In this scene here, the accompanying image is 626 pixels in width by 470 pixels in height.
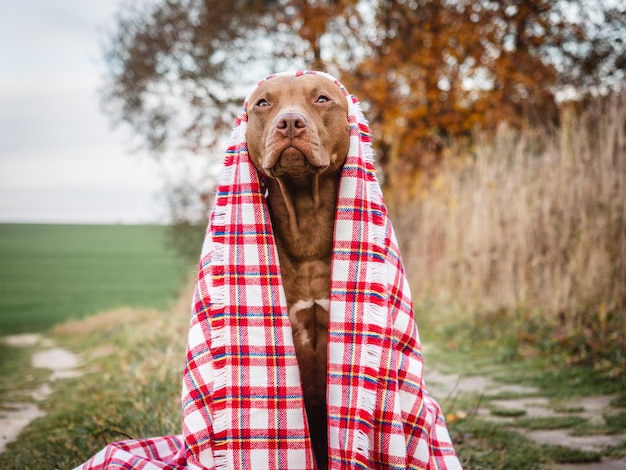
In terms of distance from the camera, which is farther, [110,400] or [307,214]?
[110,400]

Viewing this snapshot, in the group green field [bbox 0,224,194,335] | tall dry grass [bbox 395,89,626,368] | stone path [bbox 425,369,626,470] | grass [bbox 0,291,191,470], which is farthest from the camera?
green field [bbox 0,224,194,335]

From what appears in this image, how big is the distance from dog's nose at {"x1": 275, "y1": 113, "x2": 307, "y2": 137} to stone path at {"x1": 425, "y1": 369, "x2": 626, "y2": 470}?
180 centimetres

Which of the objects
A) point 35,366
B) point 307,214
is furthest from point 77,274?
point 307,214

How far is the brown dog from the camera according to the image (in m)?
2.25

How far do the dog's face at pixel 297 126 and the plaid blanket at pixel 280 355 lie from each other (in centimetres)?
8

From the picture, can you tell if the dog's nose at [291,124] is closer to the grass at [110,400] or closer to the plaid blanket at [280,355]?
the plaid blanket at [280,355]

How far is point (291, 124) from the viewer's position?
209cm

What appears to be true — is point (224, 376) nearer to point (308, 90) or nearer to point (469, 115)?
point (308, 90)

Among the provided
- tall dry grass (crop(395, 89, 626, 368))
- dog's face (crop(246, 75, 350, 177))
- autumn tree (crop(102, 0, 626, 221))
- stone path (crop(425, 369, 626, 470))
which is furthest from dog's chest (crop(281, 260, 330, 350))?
autumn tree (crop(102, 0, 626, 221))

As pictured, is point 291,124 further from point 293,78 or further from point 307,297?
point 307,297

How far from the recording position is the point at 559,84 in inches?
373

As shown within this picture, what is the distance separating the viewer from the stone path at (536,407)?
3242 millimetres

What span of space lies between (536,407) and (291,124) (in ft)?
9.71

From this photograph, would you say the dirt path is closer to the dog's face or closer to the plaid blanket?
the plaid blanket
